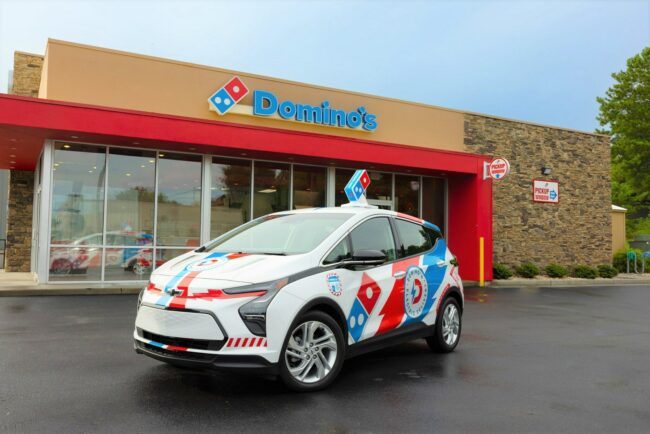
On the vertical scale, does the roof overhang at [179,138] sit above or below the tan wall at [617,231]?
above

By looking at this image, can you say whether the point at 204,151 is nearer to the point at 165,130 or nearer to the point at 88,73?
the point at 165,130

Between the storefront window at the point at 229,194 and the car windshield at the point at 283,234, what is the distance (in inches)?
385

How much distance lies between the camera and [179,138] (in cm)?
1405

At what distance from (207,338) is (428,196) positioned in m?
16.5

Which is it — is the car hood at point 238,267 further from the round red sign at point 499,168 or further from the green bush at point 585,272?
the green bush at point 585,272

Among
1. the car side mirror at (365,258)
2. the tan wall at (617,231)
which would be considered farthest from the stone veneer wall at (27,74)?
the tan wall at (617,231)

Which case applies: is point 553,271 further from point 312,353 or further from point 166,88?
point 312,353

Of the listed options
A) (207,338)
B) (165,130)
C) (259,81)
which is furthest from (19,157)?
(207,338)

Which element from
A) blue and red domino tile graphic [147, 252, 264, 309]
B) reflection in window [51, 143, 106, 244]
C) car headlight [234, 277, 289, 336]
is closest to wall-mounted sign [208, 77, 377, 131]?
reflection in window [51, 143, 106, 244]

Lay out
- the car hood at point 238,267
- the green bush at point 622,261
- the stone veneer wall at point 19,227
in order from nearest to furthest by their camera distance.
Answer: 1. the car hood at point 238,267
2. the stone veneer wall at point 19,227
3. the green bush at point 622,261

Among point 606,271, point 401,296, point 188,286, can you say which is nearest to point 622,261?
point 606,271

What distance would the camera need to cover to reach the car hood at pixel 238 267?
184 inches

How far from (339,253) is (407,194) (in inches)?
578

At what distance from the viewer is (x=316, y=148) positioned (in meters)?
16.1
